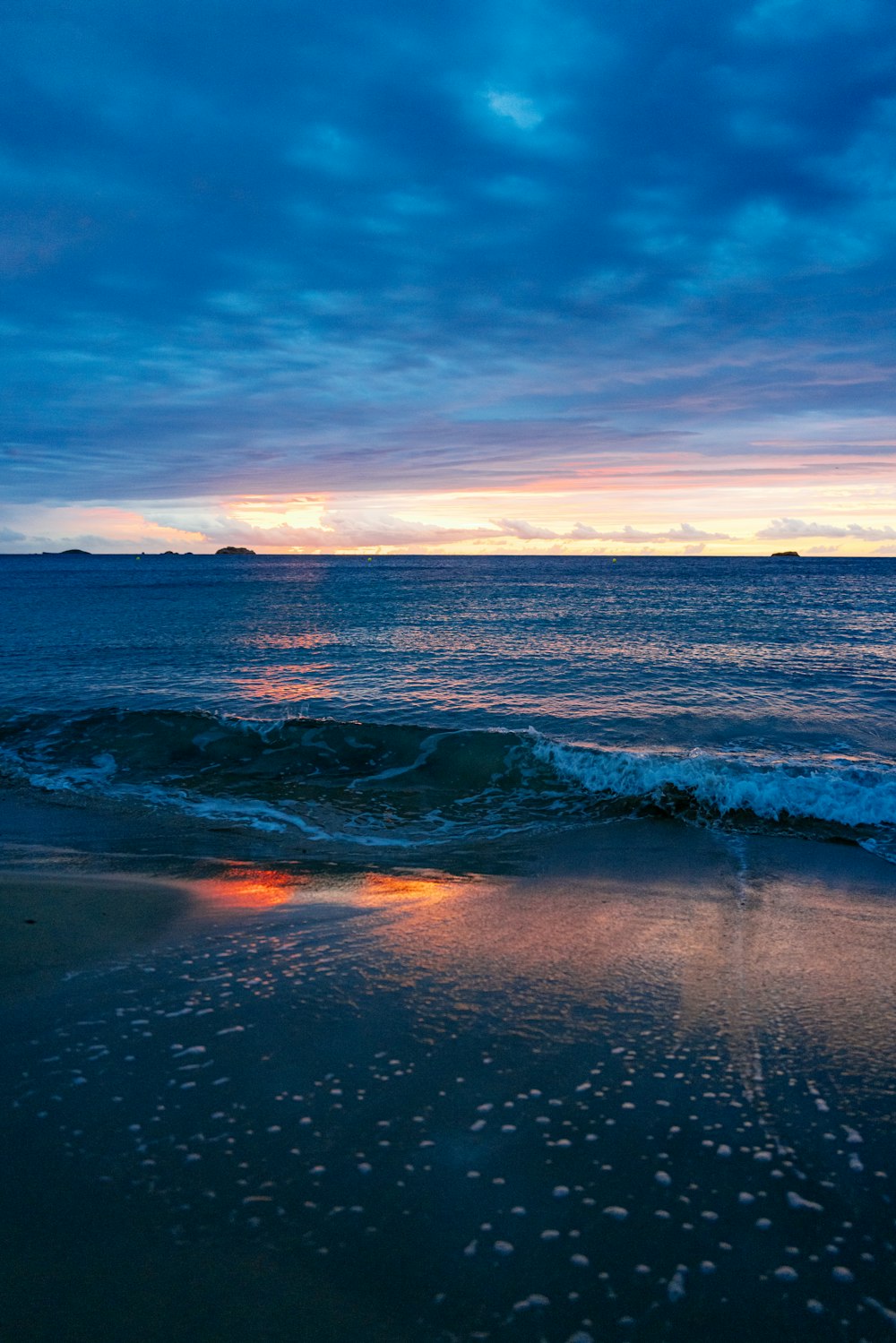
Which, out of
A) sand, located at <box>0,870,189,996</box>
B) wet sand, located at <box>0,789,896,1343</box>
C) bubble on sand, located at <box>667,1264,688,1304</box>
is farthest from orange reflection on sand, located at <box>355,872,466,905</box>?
bubble on sand, located at <box>667,1264,688,1304</box>

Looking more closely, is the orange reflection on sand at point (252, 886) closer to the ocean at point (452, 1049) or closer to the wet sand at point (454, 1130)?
the ocean at point (452, 1049)

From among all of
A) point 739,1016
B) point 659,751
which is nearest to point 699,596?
point 659,751

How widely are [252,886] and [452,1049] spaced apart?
4505 mm

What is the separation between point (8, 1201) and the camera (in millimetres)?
3879

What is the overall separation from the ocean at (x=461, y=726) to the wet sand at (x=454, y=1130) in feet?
15.4

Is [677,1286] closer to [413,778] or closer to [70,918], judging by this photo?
[70,918]

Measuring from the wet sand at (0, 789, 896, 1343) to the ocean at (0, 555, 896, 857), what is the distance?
4701 mm

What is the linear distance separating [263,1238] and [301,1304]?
1.43 ft

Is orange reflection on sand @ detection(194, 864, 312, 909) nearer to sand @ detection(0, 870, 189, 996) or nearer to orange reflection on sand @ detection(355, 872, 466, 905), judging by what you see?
sand @ detection(0, 870, 189, 996)

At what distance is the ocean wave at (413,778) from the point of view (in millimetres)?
12258

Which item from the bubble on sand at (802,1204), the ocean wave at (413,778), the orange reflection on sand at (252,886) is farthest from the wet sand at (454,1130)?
the ocean wave at (413,778)

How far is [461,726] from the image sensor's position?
59.9 ft

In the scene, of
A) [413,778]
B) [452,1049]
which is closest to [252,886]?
[452,1049]

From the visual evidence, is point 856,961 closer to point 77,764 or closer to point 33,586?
point 77,764
